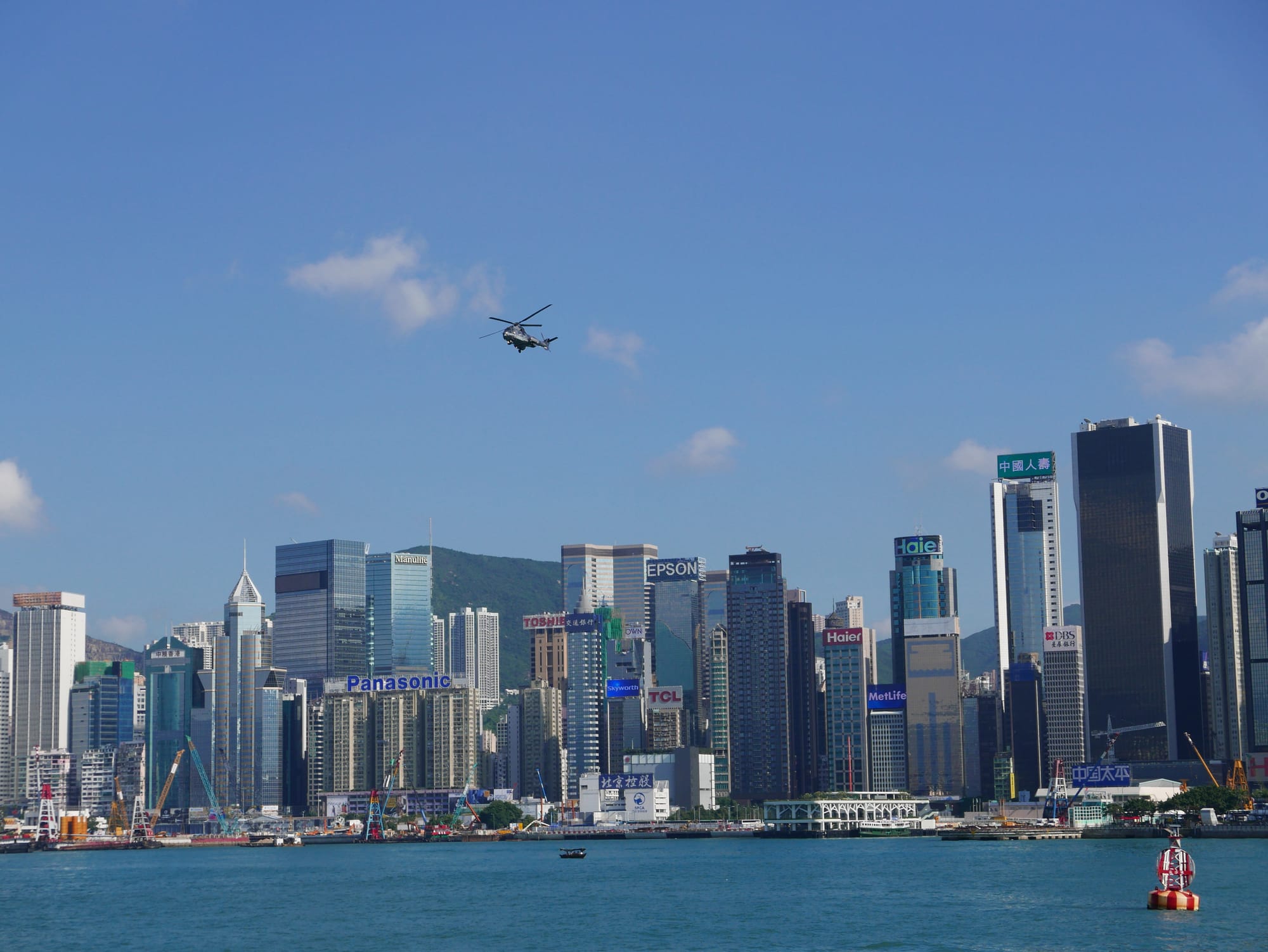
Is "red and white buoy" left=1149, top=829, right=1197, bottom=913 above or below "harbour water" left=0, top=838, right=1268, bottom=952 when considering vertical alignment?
above

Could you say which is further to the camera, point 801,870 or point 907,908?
point 801,870

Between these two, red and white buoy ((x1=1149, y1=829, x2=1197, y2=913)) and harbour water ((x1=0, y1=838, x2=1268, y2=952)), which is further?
red and white buoy ((x1=1149, y1=829, x2=1197, y2=913))

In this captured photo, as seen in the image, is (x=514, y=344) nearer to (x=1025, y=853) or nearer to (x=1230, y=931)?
(x=1230, y=931)

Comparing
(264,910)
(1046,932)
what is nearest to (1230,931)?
(1046,932)

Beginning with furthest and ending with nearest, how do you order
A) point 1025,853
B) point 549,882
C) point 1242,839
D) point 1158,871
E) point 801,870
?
point 1242,839 < point 1025,853 < point 801,870 < point 549,882 < point 1158,871

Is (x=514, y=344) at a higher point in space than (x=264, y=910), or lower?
higher

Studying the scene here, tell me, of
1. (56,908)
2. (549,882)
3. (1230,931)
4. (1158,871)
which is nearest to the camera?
(1230,931)

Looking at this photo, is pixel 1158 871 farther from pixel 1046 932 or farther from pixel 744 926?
pixel 744 926
